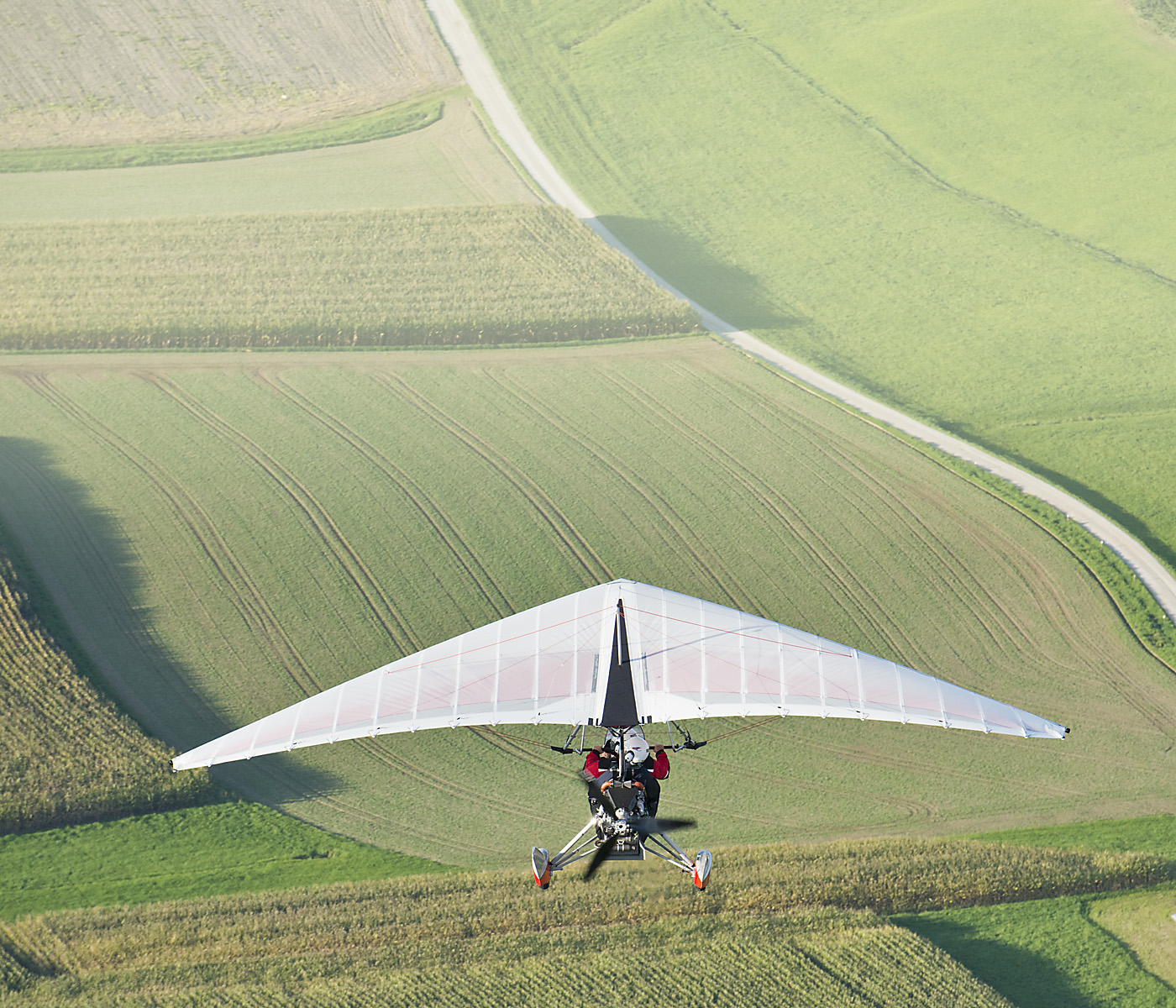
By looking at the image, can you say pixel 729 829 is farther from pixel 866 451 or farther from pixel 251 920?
pixel 866 451

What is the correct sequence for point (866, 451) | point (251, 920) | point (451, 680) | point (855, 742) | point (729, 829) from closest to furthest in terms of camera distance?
1. point (451, 680)
2. point (251, 920)
3. point (729, 829)
4. point (855, 742)
5. point (866, 451)

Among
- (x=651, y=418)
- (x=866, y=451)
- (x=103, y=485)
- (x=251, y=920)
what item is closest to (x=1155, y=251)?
(x=866, y=451)

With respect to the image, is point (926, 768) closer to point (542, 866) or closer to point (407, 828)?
point (407, 828)

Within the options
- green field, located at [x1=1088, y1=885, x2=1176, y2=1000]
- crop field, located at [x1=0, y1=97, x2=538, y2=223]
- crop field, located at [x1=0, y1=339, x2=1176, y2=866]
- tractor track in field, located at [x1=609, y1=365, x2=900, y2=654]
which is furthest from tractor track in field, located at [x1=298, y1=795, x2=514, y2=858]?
crop field, located at [x1=0, y1=97, x2=538, y2=223]

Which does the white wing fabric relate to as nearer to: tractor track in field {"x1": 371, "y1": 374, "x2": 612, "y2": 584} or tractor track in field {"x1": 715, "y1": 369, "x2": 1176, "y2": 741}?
tractor track in field {"x1": 715, "y1": 369, "x2": 1176, "y2": 741}

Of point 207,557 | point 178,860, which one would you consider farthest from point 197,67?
point 178,860

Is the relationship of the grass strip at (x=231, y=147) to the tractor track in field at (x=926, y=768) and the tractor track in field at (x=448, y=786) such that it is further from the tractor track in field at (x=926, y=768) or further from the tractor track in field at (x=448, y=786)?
the tractor track in field at (x=926, y=768)
